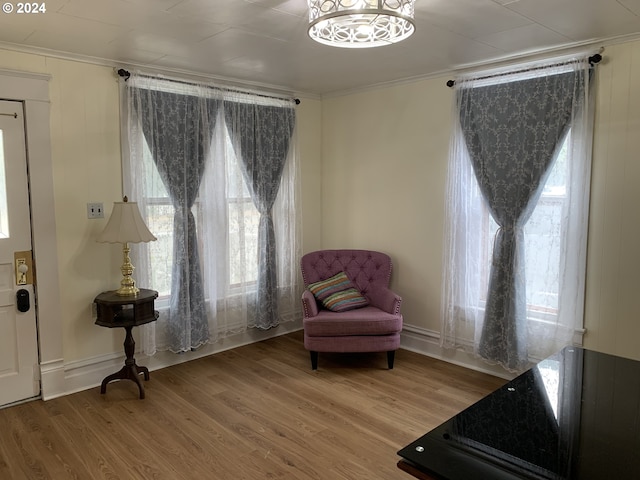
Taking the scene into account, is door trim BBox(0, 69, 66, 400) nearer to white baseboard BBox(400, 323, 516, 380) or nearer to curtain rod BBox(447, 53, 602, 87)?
white baseboard BBox(400, 323, 516, 380)

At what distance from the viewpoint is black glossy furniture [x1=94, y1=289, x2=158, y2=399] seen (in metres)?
3.42

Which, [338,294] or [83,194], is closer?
[83,194]

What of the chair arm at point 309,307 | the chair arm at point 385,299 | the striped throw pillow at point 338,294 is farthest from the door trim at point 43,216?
the chair arm at point 385,299

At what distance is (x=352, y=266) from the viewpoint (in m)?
4.63

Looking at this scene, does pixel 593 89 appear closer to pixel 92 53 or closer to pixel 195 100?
pixel 195 100

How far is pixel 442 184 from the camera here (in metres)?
4.15

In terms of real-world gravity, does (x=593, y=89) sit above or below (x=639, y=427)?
above

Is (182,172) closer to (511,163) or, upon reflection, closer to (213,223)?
(213,223)

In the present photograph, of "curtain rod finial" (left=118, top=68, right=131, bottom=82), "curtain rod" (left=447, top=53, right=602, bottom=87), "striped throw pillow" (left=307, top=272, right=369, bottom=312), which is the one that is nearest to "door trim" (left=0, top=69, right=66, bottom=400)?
"curtain rod finial" (left=118, top=68, right=131, bottom=82)

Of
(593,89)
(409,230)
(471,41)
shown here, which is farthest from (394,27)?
(409,230)

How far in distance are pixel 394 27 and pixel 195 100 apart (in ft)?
7.31

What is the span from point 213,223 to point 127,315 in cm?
112

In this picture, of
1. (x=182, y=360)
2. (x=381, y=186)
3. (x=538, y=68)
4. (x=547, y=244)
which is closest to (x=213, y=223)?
(x=182, y=360)

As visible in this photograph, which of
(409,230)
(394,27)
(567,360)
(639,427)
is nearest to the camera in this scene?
(639,427)
